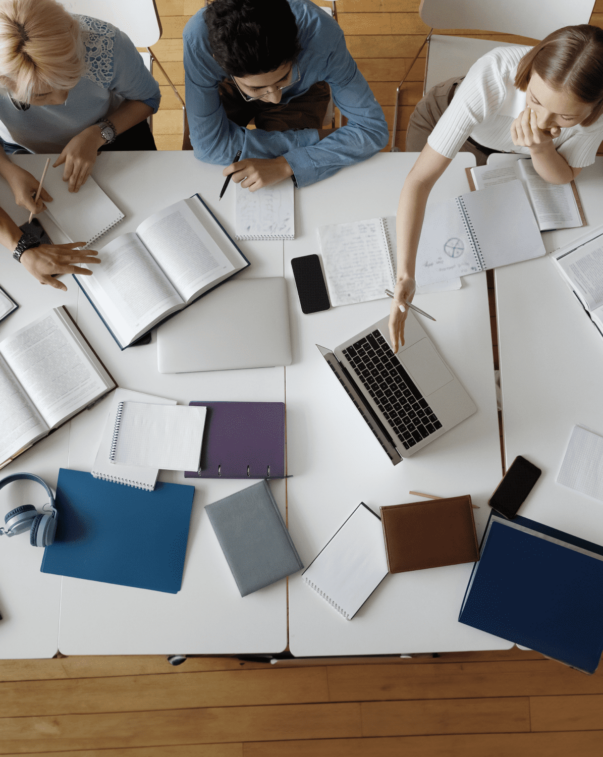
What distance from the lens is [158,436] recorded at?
1157mm

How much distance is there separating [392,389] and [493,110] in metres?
0.73

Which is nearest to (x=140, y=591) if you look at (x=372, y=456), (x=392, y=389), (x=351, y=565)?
(x=351, y=565)

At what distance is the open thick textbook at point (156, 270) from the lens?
1181mm

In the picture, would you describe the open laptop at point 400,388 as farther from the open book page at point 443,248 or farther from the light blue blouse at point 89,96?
the light blue blouse at point 89,96

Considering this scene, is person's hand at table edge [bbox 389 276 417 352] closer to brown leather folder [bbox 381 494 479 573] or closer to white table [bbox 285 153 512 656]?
white table [bbox 285 153 512 656]

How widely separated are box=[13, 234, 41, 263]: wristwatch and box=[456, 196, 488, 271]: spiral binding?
3.53ft

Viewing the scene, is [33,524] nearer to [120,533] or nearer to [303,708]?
[120,533]

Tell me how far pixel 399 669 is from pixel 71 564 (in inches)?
47.7

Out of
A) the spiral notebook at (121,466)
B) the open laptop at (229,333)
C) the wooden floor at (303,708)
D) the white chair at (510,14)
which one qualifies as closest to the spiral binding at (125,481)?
the spiral notebook at (121,466)

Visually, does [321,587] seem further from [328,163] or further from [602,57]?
[602,57]

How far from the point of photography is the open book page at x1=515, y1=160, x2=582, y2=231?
1.25 meters

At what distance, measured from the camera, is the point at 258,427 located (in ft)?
3.81

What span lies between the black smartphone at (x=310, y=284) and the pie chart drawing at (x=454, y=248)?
32cm

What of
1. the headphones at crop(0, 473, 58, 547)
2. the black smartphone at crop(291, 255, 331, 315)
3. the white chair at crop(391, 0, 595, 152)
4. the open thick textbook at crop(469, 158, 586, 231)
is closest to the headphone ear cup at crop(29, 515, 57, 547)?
the headphones at crop(0, 473, 58, 547)
